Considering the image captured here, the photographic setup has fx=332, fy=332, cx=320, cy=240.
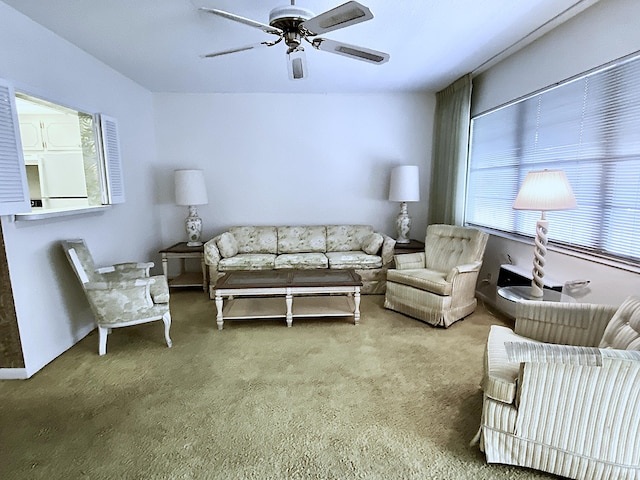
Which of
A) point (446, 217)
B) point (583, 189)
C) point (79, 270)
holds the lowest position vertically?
point (79, 270)

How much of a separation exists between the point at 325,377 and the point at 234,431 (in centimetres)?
73

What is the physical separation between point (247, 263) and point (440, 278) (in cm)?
215

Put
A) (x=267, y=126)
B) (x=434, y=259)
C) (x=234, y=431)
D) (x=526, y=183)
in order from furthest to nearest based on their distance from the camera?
1. (x=267, y=126)
2. (x=434, y=259)
3. (x=526, y=183)
4. (x=234, y=431)

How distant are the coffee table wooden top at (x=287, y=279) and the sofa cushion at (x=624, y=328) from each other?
1.80 m

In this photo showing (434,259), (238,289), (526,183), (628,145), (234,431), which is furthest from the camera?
(434,259)

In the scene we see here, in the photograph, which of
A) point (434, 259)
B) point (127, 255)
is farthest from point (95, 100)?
point (434, 259)

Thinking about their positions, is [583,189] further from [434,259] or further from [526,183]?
[434,259]

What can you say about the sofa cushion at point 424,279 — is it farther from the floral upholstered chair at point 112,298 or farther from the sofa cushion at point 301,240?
the floral upholstered chair at point 112,298

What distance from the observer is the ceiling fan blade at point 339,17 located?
64.0 inches

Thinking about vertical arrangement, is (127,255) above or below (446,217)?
below

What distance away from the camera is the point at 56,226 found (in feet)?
8.82

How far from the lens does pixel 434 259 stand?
3.76 metres

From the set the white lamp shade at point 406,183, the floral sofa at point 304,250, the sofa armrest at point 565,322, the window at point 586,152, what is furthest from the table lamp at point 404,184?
the sofa armrest at point 565,322

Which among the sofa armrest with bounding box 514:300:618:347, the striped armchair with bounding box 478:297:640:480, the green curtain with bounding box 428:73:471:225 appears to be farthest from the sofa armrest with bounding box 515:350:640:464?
the green curtain with bounding box 428:73:471:225
